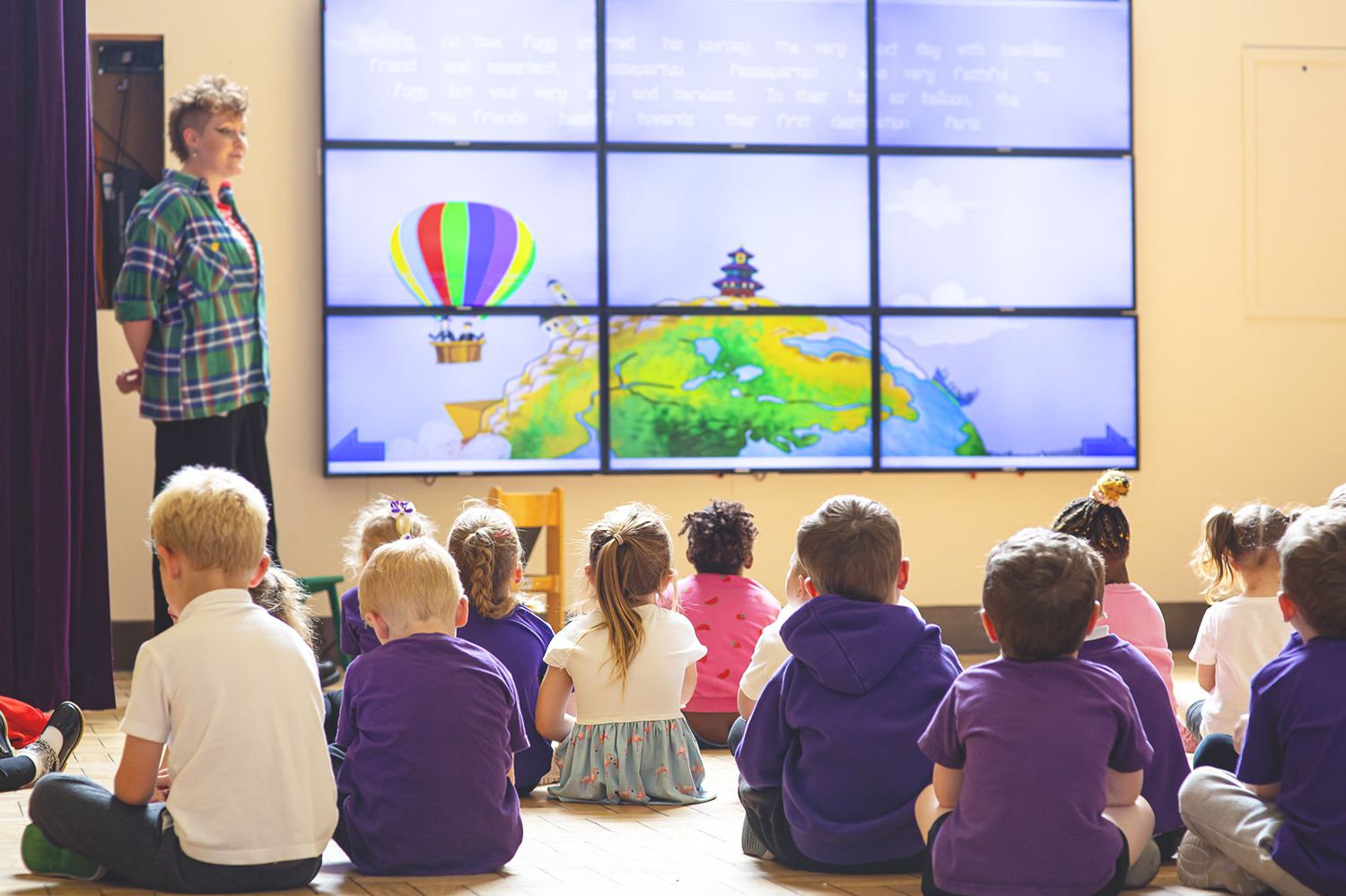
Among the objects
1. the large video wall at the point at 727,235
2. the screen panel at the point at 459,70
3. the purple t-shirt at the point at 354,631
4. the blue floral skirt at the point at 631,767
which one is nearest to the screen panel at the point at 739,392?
the large video wall at the point at 727,235

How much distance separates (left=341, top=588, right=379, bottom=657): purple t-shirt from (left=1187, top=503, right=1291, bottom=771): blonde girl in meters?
1.70

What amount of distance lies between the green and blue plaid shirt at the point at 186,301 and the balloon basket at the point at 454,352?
80 cm

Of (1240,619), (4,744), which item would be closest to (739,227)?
(1240,619)

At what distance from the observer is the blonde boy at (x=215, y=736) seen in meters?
2.07

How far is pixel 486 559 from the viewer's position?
9.75 feet

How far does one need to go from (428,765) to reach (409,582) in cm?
30

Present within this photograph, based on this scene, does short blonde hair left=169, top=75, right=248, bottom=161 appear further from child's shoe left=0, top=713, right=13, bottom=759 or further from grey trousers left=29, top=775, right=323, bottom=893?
grey trousers left=29, top=775, right=323, bottom=893

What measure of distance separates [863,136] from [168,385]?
8.54ft

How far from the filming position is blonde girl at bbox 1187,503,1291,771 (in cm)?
279

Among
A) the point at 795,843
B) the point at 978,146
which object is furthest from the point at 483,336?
the point at 795,843

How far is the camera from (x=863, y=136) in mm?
5227

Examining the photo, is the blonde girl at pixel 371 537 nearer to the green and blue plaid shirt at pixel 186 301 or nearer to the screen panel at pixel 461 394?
the green and blue plaid shirt at pixel 186 301

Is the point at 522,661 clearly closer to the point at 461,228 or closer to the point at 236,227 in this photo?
the point at 236,227

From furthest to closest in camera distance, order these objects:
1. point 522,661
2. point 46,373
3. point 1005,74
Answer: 1. point 1005,74
2. point 46,373
3. point 522,661
